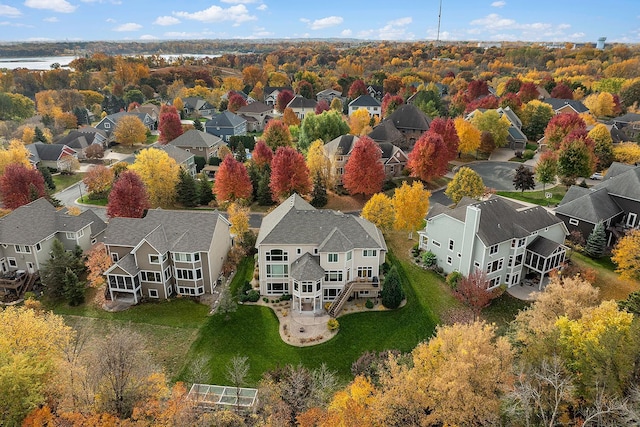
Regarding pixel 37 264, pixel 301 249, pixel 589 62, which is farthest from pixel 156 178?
pixel 589 62

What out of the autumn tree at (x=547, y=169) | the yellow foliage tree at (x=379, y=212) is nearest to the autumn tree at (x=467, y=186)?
the yellow foliage tree at (x=379, y=212)

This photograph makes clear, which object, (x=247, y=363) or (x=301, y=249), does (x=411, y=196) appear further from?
(x=247, y=363)

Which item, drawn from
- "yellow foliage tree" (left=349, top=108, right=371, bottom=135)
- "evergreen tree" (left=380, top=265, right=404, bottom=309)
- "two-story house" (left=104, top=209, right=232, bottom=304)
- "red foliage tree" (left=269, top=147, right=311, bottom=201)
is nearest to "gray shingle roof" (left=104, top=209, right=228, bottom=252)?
"two-story house" (left=104, top=209, right=232, bottom=304)

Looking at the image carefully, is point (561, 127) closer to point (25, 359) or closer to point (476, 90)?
point (476, 90)

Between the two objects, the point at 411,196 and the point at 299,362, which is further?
the point at 411,196

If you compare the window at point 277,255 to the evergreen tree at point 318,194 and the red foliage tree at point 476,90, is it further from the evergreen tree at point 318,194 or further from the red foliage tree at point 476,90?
the red foliage tree at point 476,90

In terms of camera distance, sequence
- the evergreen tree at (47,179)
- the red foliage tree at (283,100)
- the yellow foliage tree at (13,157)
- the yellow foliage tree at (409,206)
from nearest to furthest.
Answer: the yellow foliage tree at (409,206) < the yellow foliage tree at (13,157) < the evergreen tree at (47,179) < the red foliage tree at (283,100)
